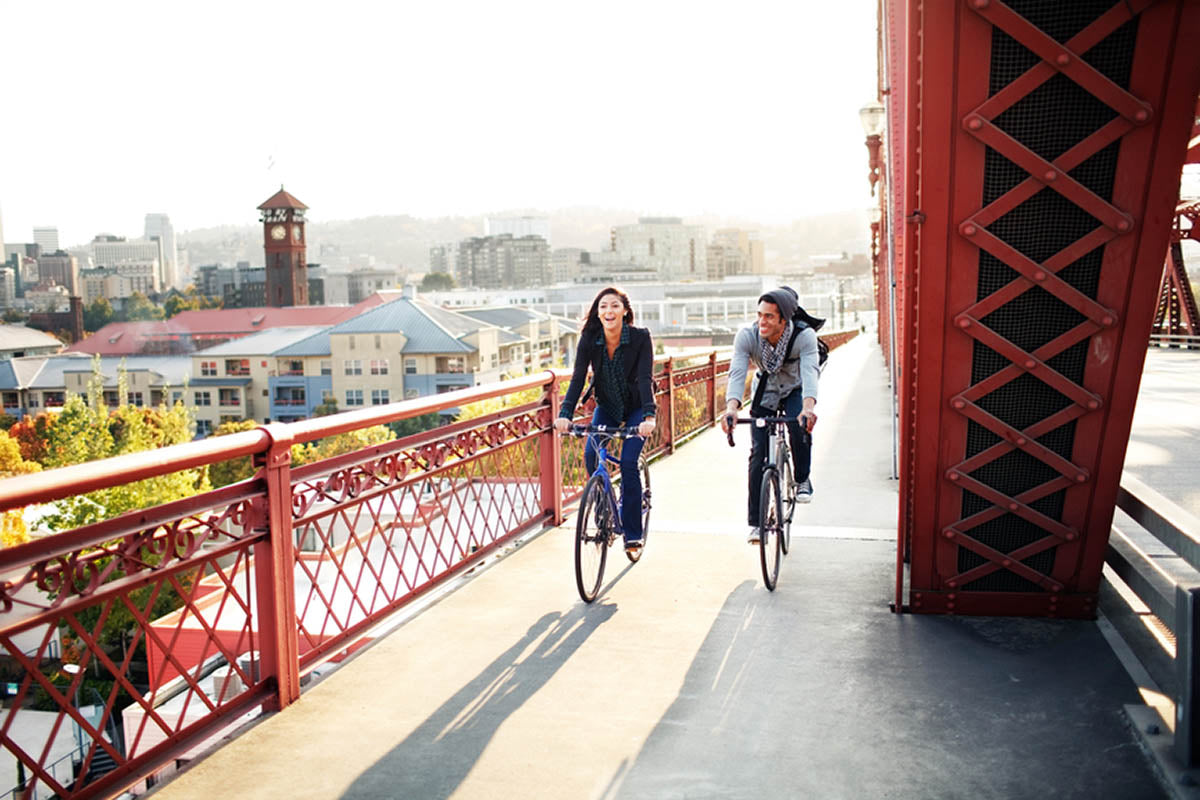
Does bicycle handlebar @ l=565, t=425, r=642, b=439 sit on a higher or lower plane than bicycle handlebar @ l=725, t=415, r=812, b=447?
lower

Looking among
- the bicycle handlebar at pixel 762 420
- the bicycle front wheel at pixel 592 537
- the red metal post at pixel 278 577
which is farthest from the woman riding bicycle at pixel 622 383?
the red metal post at pixel 278 577

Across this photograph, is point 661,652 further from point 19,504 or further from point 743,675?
point 19,504

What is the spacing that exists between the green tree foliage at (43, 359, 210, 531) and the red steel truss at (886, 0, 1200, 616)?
113 feet

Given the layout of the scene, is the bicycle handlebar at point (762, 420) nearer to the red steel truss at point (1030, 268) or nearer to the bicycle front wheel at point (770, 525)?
the bicycle front wheel at point (770, 525)

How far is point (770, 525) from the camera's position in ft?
20.8

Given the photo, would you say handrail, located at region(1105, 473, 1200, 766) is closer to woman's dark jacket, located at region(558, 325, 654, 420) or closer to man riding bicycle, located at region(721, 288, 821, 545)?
man riding bicycle, located at region(721, 288, 821, 545)

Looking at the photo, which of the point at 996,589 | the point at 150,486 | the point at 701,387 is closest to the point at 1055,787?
the point at 996,589

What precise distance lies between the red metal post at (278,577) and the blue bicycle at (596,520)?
1.82m

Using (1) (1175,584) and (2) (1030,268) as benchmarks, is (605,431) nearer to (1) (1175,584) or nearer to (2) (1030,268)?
(2) (1030,268)

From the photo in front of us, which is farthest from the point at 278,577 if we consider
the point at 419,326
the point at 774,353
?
the point at 419,326

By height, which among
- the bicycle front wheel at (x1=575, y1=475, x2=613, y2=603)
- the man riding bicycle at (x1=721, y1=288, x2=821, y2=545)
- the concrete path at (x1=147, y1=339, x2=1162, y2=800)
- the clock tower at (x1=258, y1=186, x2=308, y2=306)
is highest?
the clock tower at (x1=258, y1=186, x2=308, y2=306)

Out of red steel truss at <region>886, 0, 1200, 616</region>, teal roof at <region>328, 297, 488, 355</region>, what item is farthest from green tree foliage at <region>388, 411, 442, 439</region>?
red steel truss at <region>886, 0, 1200, 616</region>

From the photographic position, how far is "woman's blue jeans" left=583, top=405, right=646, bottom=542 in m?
6.49

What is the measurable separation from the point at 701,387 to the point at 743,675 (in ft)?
36.2
